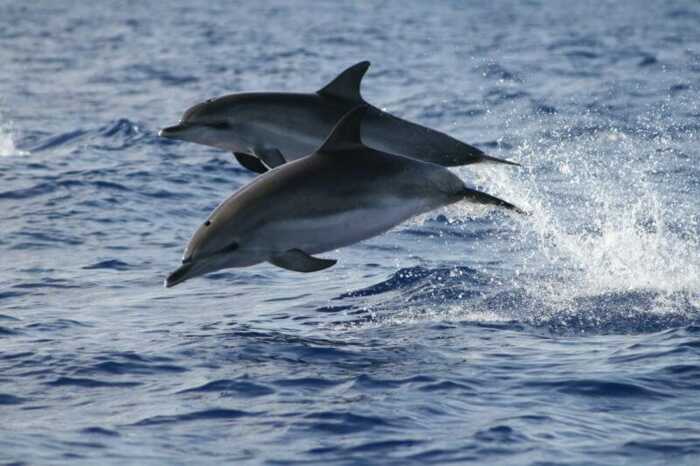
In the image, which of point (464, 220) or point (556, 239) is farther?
point (464, 220)

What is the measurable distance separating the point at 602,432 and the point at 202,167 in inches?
432

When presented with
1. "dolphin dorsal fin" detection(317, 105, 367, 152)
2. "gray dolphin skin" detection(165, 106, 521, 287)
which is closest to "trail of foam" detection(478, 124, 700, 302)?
"gray dolphin skin" detection(165, 106, 521, 287)

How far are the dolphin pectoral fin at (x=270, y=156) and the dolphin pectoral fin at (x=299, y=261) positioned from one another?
3.80 ft

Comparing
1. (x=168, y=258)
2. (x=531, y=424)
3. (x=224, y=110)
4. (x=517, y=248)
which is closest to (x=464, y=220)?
(x=517, y=248)

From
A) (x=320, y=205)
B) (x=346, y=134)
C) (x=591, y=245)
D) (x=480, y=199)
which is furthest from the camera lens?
(x=591, y=245)

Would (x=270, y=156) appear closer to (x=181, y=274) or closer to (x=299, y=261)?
(x=299, y=261)

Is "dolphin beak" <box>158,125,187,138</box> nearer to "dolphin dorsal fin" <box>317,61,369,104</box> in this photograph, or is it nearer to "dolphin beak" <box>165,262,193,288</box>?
"dolphin dorsal fin" <box>317,61,369,104</box>

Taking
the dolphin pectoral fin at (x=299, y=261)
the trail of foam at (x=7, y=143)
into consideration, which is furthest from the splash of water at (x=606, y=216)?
the trail of foam at (x=7, y=143)

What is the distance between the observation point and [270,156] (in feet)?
30.0

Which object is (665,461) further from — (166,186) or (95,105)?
(95,105)

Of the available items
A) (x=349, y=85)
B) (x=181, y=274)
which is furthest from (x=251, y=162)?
(x=181, y=274)

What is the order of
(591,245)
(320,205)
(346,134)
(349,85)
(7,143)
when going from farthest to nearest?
(7,143) < (591,245) < (349,85) < (346,134) < (320,205)

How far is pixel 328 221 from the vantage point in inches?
321

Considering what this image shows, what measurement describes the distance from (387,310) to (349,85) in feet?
5.76
